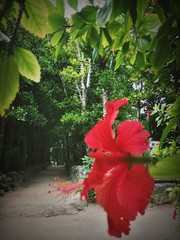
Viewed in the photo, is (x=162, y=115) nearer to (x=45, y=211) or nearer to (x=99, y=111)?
(x=45, y=211)

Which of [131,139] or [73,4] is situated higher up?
[73,4]

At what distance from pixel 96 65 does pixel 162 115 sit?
809 centimetres

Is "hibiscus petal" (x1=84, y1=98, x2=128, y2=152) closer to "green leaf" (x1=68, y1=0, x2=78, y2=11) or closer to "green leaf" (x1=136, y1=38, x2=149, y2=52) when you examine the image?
"green leaf" (x1=68, y1=0, x2=78, y2=11)

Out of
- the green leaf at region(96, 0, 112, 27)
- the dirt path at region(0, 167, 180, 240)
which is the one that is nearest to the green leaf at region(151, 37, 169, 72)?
the green leaf at region(96, 0, 112, 27)

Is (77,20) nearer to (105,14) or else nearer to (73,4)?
(73,4)

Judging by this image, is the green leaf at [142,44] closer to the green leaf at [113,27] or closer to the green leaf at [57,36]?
the green leaf at [113,27]

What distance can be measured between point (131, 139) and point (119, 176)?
6 centimetres

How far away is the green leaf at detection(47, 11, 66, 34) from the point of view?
1009mm

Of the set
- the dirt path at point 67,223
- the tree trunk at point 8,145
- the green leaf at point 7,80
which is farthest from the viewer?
the tree trunk at point 8,145

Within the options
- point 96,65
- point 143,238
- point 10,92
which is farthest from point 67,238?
point 96,65

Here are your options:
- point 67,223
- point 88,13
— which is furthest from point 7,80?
point 67,223

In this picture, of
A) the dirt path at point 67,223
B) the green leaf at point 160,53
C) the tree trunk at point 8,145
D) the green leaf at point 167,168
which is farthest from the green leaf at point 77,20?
the tree trunk at point 8,145

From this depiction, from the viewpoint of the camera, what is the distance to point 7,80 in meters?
0.53

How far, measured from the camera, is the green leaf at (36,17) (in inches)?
23.8
